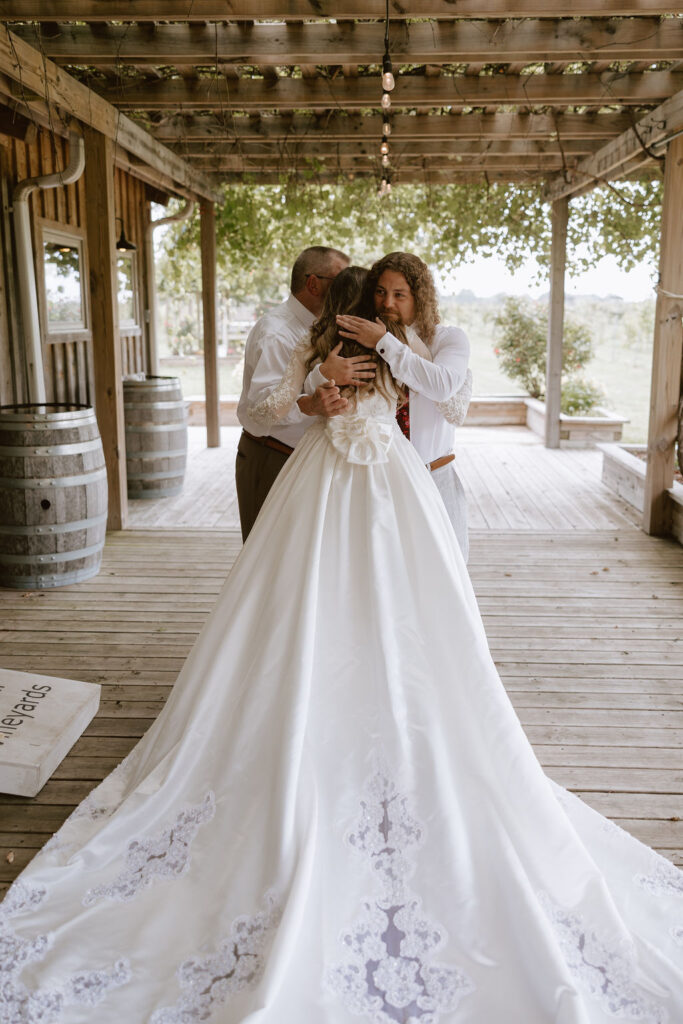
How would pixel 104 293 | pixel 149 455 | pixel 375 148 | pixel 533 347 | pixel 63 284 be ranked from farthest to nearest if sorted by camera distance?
pixel 533 347 → pixel 375 148 → pixel 149 455 → pixel 63 284 → pixel 104 293

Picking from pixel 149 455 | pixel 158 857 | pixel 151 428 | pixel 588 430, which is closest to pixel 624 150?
pixel 588 430

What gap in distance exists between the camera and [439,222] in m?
9.90

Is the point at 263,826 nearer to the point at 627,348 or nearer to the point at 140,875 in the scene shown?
the point at 140,875

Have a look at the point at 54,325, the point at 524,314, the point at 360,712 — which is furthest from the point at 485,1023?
the point at 524,314

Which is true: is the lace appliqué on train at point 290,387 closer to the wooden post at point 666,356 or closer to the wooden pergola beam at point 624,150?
the wooden post at point 666,356

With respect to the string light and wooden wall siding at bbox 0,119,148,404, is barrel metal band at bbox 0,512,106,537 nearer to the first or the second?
wooden wall siding at bbox 0,119,148,404

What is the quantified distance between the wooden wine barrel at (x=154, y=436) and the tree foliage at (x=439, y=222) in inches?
120

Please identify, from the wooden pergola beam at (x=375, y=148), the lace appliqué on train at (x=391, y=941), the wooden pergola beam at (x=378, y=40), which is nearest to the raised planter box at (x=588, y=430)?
the wooden pergola beam at (x=375, y=148)

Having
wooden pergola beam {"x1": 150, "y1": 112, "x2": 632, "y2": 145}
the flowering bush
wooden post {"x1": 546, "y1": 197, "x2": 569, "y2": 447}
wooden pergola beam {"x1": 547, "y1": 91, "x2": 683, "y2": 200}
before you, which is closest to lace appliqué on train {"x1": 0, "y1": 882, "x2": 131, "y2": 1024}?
wooden pergola beam {"x1": 547, "y1": 91, "x2": 683, "y2": 200}

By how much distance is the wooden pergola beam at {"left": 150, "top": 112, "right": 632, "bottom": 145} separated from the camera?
6941mm

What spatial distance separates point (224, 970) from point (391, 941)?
37cm

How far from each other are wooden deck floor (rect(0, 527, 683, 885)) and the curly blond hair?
5.16ft

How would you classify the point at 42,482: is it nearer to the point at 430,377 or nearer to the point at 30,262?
the point at 30,262

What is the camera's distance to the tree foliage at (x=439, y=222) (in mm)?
9266
